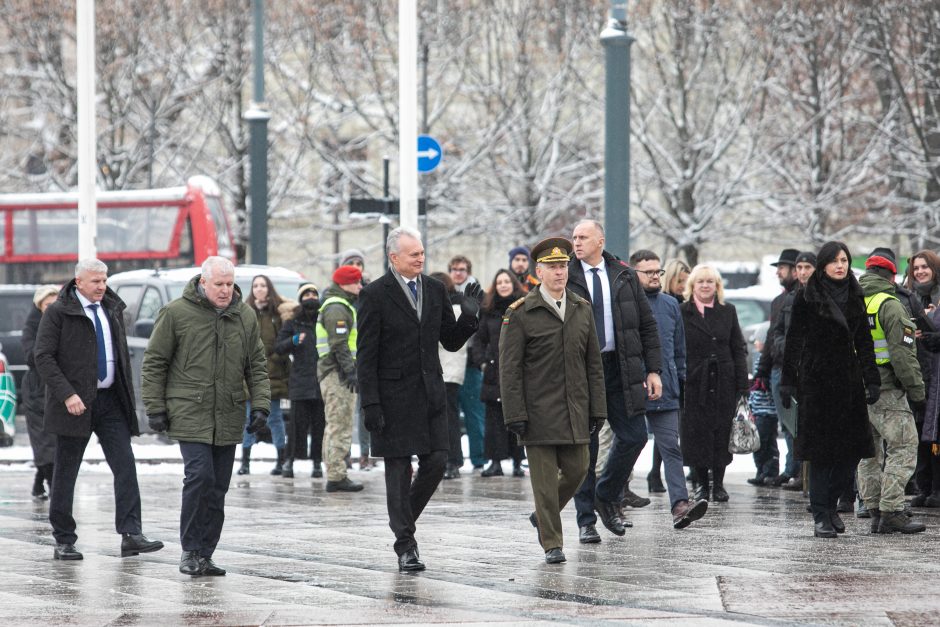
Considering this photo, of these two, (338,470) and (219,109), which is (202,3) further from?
(338,470)

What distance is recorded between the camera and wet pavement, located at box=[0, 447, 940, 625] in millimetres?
7551

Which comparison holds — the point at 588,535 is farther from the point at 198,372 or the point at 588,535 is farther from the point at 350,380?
the point at 350,380

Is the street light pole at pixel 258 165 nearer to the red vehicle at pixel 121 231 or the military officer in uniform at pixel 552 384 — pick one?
the red vehicle at pixel 121 231

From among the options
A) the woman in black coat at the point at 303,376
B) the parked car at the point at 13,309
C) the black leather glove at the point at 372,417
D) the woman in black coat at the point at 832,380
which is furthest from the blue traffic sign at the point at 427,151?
the black leather glove at the point at 372,417

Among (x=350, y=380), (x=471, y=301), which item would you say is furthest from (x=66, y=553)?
(x=350, y=380)

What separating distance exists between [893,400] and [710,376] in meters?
2.38

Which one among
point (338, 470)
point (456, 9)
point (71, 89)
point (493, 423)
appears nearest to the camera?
point (338, 470)

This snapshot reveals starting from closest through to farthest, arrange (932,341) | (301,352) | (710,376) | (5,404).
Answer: (932,341) < (710,376) < (301,352) < (5,404)

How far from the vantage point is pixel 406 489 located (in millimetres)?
9094

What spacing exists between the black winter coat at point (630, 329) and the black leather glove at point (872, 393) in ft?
4.18

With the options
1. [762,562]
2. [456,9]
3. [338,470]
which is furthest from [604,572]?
[456,9]

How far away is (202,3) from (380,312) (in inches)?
1020

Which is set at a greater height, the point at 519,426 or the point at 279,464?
the point at 519,426

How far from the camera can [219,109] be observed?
35.2 metres
